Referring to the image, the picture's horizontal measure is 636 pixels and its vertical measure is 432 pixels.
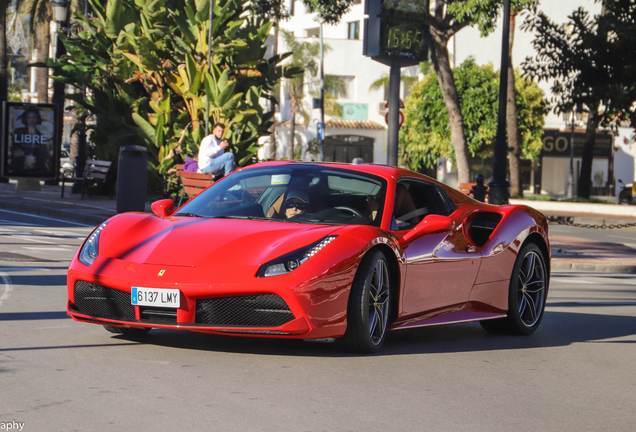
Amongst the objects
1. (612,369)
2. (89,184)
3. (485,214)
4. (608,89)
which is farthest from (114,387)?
(608,89)

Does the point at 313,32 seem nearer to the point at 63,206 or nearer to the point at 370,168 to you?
the point at 63,206

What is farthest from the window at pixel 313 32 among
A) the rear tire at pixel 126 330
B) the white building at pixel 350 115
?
the rear tire at pixel 126 330

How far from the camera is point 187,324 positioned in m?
5.61

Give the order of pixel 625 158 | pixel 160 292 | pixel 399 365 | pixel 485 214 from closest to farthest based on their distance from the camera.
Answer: pixel 160 292 < pixel 399 365 < pixel 485 214 < pixel 625 158

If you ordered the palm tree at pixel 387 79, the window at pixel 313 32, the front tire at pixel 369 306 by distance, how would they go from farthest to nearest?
1. the window at pixel 313 32
2. the palm tree at pixel 387 79
3. the front tire at pixel 369 306

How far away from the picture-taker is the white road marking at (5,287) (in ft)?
26.5

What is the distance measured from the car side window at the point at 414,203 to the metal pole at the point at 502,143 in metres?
13.1

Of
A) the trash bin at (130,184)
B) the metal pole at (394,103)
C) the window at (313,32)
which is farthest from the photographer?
the window at (313,32)

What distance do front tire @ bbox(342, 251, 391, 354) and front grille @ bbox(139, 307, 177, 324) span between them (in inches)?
43.7

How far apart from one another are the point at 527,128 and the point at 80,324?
45888mm

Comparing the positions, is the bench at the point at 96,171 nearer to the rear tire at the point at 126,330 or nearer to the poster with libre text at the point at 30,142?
the poster with libre text at the point at 30,142

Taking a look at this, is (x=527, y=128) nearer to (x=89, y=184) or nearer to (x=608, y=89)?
(x=608, y=89)

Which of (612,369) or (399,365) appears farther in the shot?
(612,369)

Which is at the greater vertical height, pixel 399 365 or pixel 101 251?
pixel 101 251
